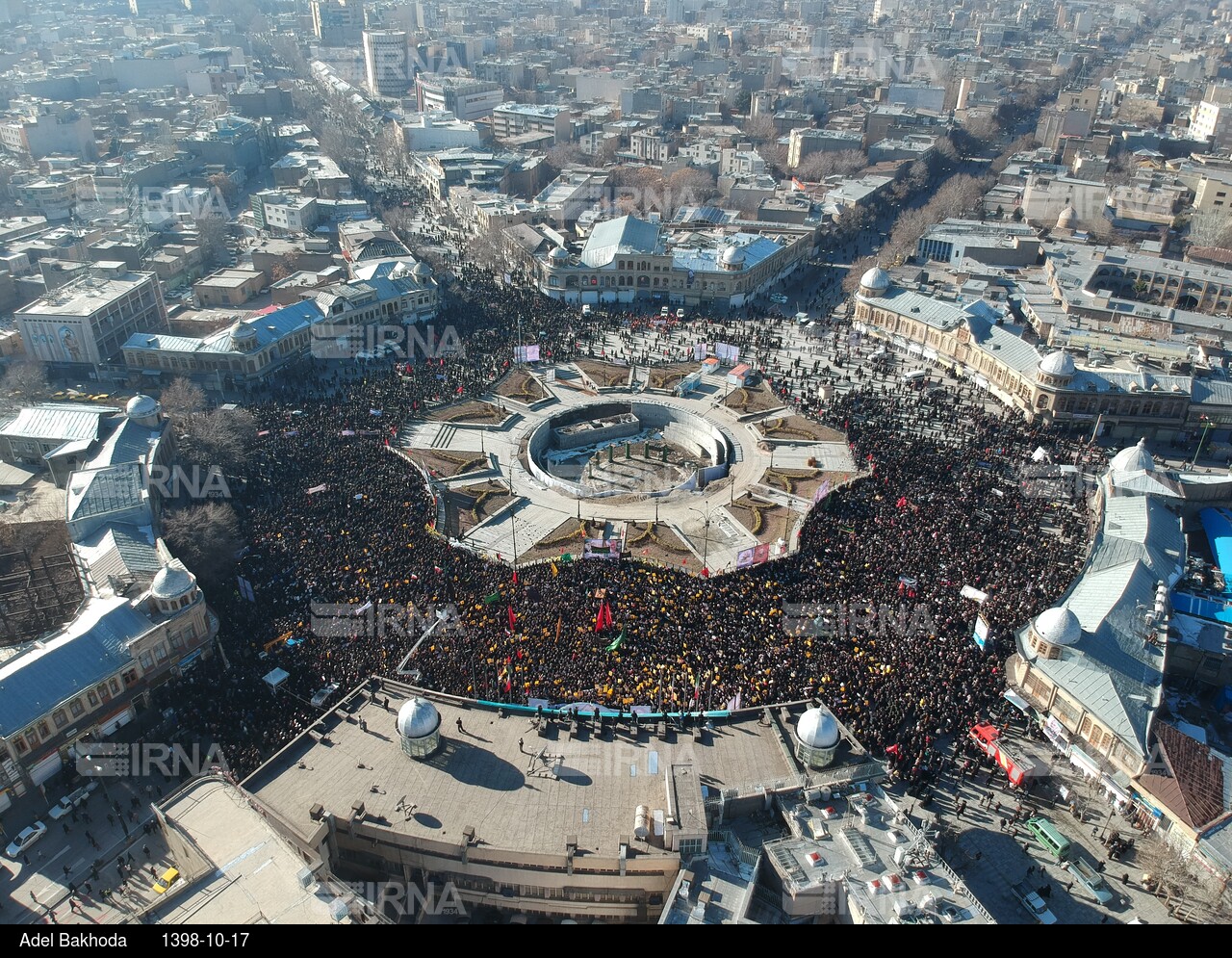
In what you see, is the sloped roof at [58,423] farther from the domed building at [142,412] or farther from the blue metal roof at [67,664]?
the blue metal roof at [67,664]

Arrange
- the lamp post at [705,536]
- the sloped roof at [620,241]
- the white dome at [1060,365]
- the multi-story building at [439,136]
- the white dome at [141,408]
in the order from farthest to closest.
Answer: the multi-story building at [439,136] → the sloped roof at [620,241] → the white dome at [1060,365] → the white dome at [141,408] → the lamp post at [705,536]

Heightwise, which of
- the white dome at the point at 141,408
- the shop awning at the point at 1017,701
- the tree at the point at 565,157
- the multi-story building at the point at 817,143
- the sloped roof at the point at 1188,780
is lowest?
the shop awning at the point at 1017,701

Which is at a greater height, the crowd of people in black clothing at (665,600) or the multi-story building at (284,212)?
the multi-story building at (284,212)

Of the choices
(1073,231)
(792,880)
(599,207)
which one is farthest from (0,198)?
(1073,231)

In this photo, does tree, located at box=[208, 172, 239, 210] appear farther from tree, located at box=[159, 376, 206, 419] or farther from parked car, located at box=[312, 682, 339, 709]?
parked car, located at box=[312, 682, 339, 709]

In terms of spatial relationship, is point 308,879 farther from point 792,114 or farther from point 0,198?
point 792,114
